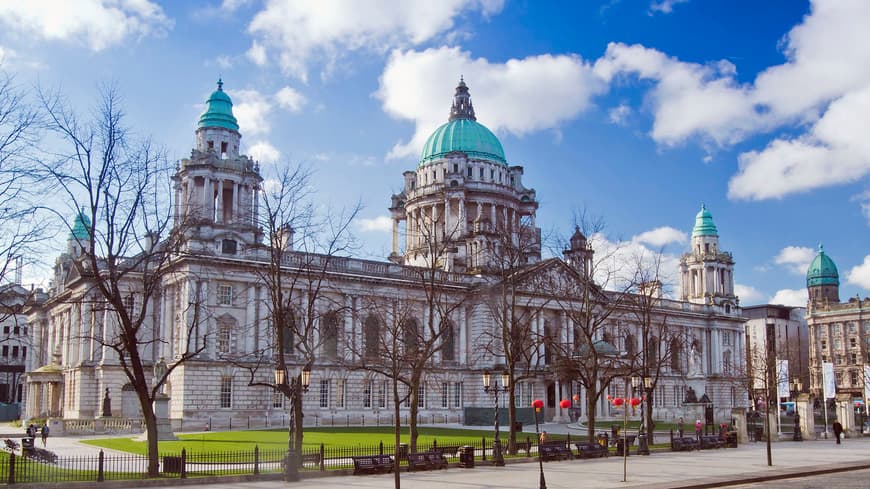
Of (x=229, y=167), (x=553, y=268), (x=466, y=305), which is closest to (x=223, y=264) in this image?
(x=229, y=167)

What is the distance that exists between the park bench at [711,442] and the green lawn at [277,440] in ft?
34.6

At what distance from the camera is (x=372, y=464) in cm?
3278

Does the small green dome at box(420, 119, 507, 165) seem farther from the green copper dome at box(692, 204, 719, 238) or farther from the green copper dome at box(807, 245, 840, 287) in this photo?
the green copper dome at box(807, 245, 840, 287)

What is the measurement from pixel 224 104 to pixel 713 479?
2038 inches

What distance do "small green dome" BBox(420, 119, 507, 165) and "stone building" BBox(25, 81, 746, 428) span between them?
0.35 m

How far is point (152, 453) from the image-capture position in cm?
2947

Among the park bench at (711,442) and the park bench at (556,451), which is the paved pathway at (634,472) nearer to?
the park bench at (556,451)

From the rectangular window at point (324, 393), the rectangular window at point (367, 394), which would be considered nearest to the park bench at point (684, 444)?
the rectangular window at point (367, 394)

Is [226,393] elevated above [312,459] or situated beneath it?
elevated above

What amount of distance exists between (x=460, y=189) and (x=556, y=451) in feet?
182

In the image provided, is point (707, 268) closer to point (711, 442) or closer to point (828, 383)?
point (828, 383)

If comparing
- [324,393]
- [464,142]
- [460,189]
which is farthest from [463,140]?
[324,393]

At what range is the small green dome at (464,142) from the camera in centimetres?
9906

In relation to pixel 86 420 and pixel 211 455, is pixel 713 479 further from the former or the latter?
pixel 86 420
